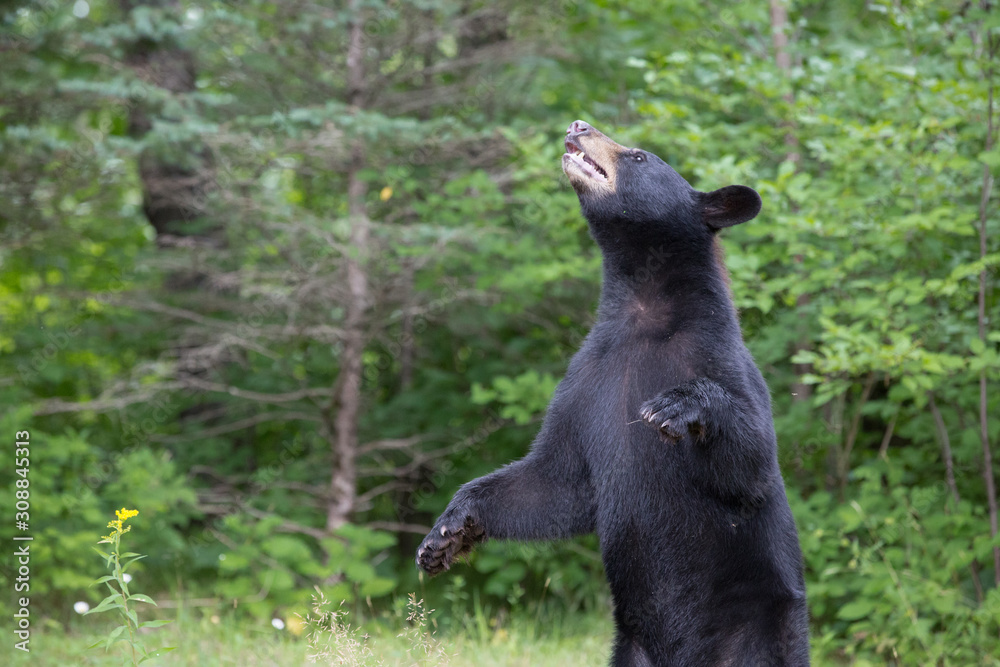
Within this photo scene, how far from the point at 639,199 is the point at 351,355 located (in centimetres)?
410

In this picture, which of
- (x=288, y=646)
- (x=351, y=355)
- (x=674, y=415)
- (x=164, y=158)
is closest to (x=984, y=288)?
(x=674, y=415)

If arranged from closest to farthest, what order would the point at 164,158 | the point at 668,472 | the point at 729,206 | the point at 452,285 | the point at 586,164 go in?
the point at 668,472 < the point at 729,206 < the point at 586,164 < the point at 452,285 < the point at 164,158

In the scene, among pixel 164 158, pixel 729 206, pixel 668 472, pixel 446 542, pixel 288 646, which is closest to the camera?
pixel 668 472

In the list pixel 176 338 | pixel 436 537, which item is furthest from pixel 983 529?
pixel 176 338

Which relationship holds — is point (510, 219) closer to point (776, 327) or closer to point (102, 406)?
point (776, 327)

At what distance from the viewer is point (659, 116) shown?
5.54m

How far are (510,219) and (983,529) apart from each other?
4.15 metres

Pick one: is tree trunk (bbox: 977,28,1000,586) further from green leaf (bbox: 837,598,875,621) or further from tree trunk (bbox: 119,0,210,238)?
tree trunk (bbox: 119,0,210,238)

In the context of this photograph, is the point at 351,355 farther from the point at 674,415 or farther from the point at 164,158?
the point at 674,415

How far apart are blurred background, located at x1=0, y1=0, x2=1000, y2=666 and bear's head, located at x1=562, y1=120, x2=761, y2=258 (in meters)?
1.53

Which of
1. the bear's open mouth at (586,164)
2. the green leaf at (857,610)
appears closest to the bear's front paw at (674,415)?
the bear's open mouth at (586,164)

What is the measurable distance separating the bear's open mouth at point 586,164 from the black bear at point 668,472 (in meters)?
0.17

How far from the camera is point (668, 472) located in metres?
2.85

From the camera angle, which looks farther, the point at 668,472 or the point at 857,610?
the point at 857,610
